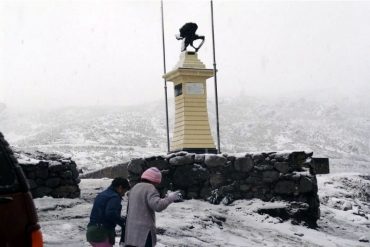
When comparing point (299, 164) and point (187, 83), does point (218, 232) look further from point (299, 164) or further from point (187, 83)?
point (187, 83)

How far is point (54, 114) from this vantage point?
98.4m

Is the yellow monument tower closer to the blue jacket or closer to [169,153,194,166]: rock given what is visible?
[169,153,194,166]: rock

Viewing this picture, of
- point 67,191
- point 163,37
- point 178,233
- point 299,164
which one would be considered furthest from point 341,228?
point 163,37

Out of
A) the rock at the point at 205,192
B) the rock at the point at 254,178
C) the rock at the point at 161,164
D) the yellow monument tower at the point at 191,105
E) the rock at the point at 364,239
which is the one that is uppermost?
the yellow monument tower at the point at 191,105

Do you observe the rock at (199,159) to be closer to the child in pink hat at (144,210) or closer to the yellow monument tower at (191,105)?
the child in pink hat at (144,210)

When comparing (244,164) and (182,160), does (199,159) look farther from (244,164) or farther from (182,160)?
(244,164)

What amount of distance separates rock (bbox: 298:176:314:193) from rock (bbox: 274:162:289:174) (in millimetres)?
375

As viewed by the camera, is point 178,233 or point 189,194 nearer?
point 178,233

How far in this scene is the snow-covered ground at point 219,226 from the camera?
27.6 ft

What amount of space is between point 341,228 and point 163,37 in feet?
47.1

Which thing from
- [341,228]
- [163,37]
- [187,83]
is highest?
[163,37]

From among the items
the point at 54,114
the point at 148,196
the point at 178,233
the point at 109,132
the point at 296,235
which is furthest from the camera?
the point at 54,114

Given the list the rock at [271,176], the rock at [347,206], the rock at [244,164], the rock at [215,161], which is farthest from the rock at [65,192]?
the rock at [347,206]

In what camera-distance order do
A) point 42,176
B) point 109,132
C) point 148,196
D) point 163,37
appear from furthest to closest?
point 109,132, point 163,37, point 42,176, point 148,196
